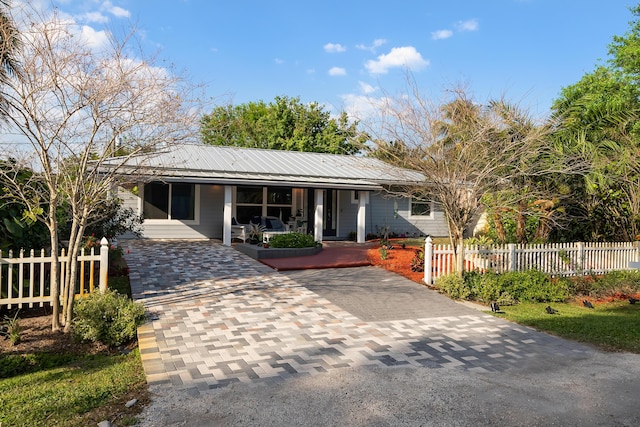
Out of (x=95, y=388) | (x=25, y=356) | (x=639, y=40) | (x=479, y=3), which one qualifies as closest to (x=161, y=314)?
(x=25, y=356)

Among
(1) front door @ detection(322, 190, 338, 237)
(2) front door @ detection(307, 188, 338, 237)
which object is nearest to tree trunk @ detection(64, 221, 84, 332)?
(2) front door @ detection(307, 188, 338, 237)

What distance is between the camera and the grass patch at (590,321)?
666 centimetres

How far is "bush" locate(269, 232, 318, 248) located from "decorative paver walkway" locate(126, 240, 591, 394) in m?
2.74

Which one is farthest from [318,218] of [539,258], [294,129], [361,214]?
[294,129]

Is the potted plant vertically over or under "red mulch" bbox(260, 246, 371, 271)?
over

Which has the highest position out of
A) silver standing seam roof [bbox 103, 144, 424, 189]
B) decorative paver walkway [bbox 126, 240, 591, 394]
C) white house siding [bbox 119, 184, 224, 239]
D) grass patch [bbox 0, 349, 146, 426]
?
silver standing seam roof [bbox 103, 144, 424, 189]

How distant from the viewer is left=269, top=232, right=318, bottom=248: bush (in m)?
13.6

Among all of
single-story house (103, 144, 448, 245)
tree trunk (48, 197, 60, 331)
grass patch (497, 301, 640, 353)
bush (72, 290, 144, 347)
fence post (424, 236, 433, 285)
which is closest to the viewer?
bush (72, 290, 144, 347)

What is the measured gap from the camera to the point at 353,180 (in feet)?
59.6

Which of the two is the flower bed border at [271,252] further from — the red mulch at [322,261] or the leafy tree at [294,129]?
the leafy tree at [294,129]

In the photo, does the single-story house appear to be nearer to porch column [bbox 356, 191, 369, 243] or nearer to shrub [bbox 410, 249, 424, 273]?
porch column [bbox 356, 191, 369, 243]

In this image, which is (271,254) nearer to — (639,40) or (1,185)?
(1,185)

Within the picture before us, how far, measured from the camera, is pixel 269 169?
1780 cm

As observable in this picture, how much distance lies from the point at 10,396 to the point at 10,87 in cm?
370
